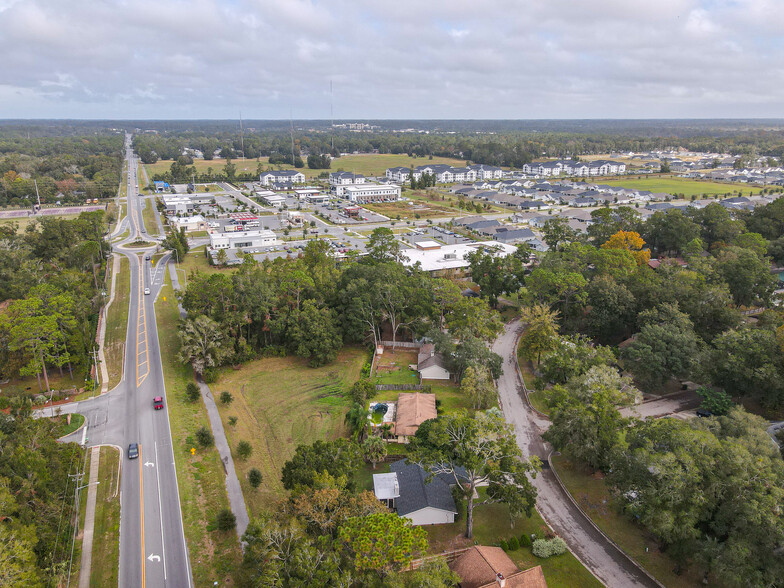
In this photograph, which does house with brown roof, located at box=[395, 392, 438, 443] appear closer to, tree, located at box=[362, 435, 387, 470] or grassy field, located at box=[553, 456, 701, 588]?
tree, located at box=[362, 435, 387, 470]

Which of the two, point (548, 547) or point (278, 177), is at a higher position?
point (278, 177)

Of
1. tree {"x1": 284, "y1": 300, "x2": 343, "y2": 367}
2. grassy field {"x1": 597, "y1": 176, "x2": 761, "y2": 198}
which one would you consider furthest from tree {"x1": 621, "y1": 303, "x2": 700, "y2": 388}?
grassy field {"x1": 597, "y1": 176, "x2": 761, "y2": 198}

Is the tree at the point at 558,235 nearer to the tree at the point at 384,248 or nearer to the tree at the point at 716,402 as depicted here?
the tree at the point at 384,248

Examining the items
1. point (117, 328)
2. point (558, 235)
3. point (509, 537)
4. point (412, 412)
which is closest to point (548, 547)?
point (509, 537)

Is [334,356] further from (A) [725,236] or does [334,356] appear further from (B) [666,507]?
(A) [725,236]

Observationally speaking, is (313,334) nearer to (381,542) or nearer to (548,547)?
(548,547)

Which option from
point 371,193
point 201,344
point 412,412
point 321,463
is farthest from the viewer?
point 371,193

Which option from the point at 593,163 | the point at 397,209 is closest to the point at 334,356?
the point at 397,209

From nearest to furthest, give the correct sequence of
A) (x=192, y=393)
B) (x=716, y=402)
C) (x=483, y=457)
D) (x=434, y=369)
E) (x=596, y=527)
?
1. (x=483, y=457)
2. (x=596, y=527)
3. (x=716, y=402)
4. (x=192, y=393)
5. (x=434, y=369)
